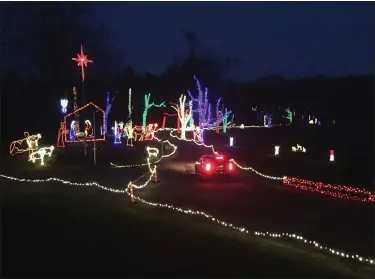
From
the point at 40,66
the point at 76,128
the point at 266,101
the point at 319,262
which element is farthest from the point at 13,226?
the point at 266,101

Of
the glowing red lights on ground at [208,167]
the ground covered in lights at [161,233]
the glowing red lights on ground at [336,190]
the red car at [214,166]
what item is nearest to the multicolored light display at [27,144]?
the ground covered in lights at [161,233]

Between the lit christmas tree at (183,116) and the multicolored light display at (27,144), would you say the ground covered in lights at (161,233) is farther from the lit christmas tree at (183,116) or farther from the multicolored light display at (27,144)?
the lit christmas tree at (183,116)

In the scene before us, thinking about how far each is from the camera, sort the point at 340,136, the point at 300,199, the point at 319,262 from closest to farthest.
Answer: the point at 319,262 → the point at 300,199 → the point at 340,136

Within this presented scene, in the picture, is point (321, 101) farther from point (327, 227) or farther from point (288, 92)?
point (327, 227)

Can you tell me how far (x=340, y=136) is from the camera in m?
50.6

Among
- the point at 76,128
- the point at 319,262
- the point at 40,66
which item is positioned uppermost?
the point at 40,66

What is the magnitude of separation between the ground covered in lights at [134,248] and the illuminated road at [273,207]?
1.24 meters

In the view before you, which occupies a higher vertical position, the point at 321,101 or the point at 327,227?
the point at 321,101

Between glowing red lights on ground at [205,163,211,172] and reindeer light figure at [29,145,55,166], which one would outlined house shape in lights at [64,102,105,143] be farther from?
glowing red lights on ground at [205,163,211,172]

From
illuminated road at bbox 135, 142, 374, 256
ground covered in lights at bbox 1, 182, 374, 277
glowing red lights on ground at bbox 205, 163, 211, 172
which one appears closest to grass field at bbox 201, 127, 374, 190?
glowing red lights on ground at bbox 205, 163, 211, 172

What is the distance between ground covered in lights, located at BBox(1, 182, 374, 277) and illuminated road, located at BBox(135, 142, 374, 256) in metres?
1.24

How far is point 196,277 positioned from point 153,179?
12.0 meters

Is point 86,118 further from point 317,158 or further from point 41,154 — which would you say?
point 317,158

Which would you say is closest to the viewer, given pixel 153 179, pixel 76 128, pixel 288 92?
pixel 153 179
